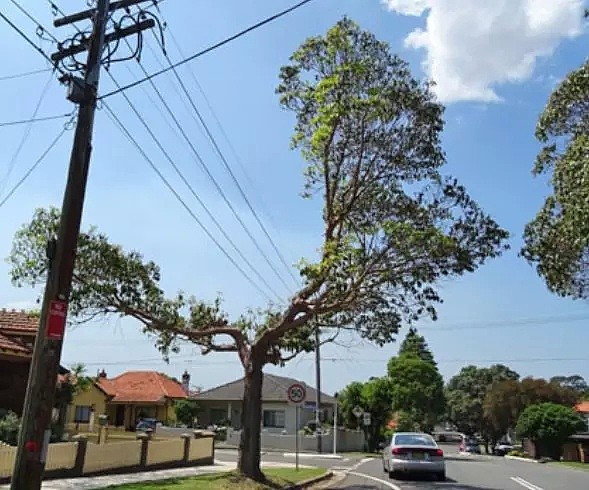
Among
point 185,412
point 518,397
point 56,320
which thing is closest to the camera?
point 56,320

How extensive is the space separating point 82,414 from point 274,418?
16.8 metres

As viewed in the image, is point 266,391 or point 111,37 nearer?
point 111,37

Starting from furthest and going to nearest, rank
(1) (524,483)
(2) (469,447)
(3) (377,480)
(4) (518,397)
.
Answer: (2) (469,447)
(4) (518,397)
(3) (377,480)
(1) (524,483)

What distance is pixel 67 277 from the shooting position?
966 centimetres

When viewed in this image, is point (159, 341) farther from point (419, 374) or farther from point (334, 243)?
point (419, 374)

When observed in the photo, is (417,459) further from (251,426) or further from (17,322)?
(17,322)

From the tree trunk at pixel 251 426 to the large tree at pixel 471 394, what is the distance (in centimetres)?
7115

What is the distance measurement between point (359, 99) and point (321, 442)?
31122 millimetres

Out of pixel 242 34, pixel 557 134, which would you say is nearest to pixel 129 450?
pixel 242 34

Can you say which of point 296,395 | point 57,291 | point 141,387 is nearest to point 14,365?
point 296,395

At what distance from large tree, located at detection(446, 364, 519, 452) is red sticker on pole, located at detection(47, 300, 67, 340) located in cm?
8150

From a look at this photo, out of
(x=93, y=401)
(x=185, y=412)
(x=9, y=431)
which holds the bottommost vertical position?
(x=9, y=431)

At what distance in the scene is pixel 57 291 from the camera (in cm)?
948

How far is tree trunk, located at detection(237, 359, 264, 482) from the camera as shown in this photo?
60.4ft
